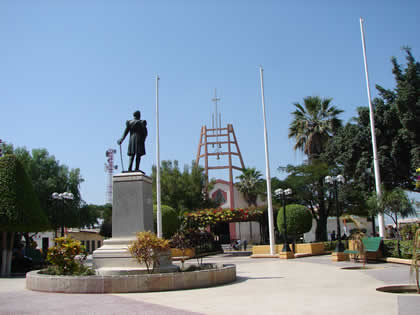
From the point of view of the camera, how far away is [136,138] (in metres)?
13.7

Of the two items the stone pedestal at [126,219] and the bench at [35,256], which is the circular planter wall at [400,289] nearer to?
the stone pedestal at [126,219]

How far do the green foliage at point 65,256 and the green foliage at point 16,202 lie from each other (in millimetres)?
5642

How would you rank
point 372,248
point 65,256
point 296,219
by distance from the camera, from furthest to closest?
point 296,219, point 372,248, point 65,256

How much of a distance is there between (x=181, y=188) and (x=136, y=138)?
79.9ft

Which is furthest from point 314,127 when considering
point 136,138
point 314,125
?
point 136,138

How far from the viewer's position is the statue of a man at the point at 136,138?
13609 millimetres

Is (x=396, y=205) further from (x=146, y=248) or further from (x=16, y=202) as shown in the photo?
(x=16, y=202)

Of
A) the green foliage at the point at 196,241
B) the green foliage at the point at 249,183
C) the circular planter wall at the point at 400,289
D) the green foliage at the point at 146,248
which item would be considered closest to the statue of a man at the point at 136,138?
the green foliage at the point at 196,241

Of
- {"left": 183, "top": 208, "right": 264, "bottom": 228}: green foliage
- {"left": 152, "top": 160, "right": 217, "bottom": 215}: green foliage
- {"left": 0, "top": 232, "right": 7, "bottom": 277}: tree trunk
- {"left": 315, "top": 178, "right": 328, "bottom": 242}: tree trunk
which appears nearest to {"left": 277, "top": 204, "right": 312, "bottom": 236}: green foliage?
{"left": 183, "top": 208, "right": 264, "bottom": 228}: green foliage

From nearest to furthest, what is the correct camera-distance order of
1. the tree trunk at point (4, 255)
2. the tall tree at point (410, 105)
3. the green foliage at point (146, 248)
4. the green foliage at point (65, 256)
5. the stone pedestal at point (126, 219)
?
the green foliage at point (146, 248), the green foliage at point (65, 256), the stone pedestal at point (126, 219), the tree trunk at point (4, 255), the tall tree at point (410, 105)

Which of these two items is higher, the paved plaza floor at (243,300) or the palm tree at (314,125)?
the palm tree at (314,125)

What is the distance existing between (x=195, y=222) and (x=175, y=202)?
8399mm

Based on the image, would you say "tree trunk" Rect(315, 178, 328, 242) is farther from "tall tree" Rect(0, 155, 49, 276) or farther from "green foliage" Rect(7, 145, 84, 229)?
"tall tree" Rect(0, 155, 49, 276)

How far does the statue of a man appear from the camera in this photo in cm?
1361
